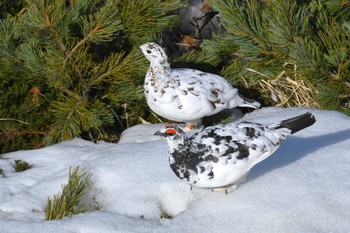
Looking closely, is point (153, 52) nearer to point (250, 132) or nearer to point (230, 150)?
point (250, 132)

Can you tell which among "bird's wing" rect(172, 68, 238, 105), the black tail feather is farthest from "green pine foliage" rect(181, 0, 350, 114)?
the black tail feather

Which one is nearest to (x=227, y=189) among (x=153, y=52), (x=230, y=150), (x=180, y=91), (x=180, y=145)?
(x=230, y=150)

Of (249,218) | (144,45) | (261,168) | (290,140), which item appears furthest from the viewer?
(144,45)

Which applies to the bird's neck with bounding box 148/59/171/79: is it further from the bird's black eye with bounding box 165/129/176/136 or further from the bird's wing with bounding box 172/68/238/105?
the bird's black eye with bounding box 165/129/176/136

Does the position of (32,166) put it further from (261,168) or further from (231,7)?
(231,7)

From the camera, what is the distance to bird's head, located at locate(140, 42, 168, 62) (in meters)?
4.74

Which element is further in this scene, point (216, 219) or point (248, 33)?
point (248, 33)

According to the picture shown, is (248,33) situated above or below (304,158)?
above

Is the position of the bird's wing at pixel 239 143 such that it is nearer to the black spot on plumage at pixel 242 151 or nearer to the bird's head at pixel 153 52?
the black spot on plumage at pixel 242 151

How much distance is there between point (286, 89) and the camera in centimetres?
529

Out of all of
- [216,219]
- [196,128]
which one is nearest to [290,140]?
[196,128]

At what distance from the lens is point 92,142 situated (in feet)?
15.8

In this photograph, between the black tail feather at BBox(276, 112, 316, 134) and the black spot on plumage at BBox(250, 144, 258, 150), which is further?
the black tail feather at BBox(276, 112, 316, 134)

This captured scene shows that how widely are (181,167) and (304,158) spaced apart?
2.85 ft
